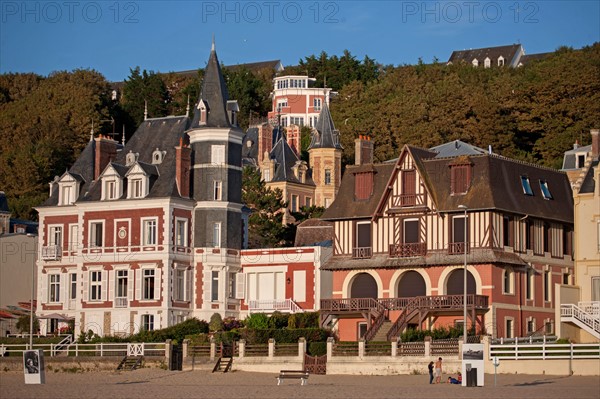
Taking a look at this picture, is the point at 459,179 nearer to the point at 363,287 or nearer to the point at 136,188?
the point at 363,287

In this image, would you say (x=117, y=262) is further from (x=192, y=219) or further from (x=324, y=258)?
(x=324, y=258)

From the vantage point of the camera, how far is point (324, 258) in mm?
75188

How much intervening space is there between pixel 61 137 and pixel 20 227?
25.0m

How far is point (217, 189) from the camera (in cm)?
7494

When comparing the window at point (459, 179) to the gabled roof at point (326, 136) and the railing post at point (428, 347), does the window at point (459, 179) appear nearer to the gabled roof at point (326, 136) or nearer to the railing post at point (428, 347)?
the railing post at point (428, 347)

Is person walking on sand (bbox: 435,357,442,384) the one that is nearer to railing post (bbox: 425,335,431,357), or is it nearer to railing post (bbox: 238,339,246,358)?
railing post (bbox: 425,335,431,357)

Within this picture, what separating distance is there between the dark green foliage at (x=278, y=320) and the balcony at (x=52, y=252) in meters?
13.2

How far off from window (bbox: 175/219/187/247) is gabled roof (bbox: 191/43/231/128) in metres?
5.34

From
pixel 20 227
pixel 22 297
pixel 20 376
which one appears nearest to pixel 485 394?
pixel 20 376

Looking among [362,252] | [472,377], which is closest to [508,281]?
[362,252]

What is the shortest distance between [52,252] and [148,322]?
26.1 ft

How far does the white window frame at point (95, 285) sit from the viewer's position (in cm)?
7481

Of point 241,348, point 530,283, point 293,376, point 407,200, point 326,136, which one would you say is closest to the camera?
point 293,376

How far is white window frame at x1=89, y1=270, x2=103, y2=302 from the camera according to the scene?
7481 cm
